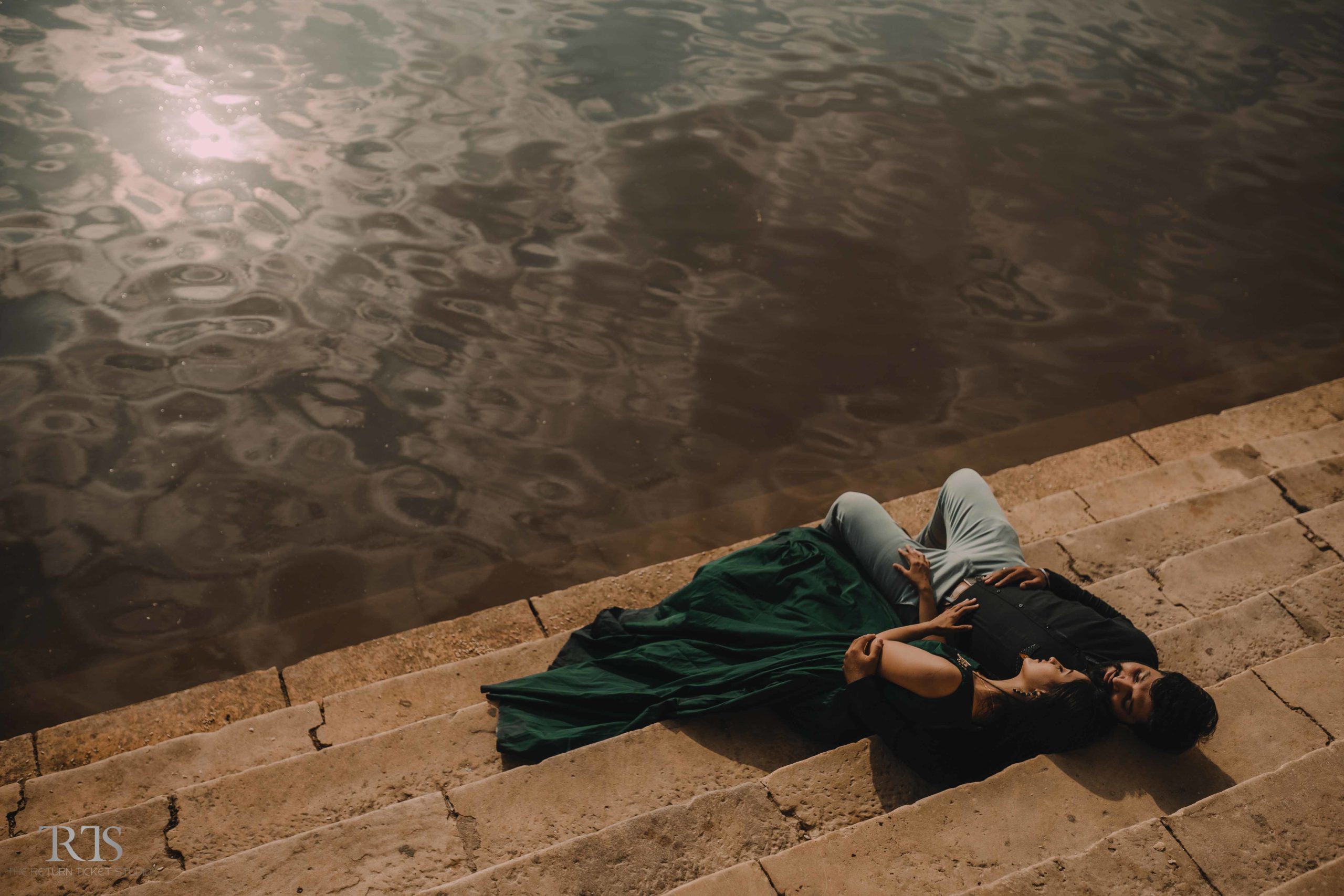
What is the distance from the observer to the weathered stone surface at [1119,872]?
239 centimetres

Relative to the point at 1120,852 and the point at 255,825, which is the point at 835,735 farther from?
the point at 255,825

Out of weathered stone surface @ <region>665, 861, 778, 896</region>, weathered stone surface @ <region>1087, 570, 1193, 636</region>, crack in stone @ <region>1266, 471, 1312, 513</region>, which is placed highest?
weathered stone surface @ <region>665, 861, 778, 896</region>

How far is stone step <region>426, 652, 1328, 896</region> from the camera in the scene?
2473 mm

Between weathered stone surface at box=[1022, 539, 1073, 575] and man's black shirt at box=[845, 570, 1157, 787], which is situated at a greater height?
man's black shirt at box=[845, 570, 1157, 787]

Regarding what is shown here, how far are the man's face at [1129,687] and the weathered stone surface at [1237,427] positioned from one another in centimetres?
272

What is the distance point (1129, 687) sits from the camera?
9.52ft

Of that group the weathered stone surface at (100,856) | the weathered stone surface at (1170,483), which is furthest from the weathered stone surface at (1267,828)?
the weathered stone surface at (100,856)

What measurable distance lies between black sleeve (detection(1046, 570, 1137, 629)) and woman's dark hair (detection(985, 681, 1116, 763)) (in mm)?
443

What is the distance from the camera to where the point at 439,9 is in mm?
8750

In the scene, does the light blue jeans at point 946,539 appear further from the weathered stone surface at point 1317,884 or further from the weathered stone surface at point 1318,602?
the weathered stone surface at point 1317,884

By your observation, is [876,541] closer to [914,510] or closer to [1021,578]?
[1021,578]

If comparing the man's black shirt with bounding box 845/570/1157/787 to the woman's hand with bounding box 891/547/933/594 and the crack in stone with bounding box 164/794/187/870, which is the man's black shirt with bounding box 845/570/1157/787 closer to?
the woman's hand with bounding box 891/547/933/594

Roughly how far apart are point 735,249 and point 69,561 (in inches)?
171

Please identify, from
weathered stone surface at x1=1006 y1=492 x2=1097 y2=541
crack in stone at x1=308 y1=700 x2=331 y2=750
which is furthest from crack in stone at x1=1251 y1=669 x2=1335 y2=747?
crack in stone at x1=308 y1=700 x2=331 y2=750
